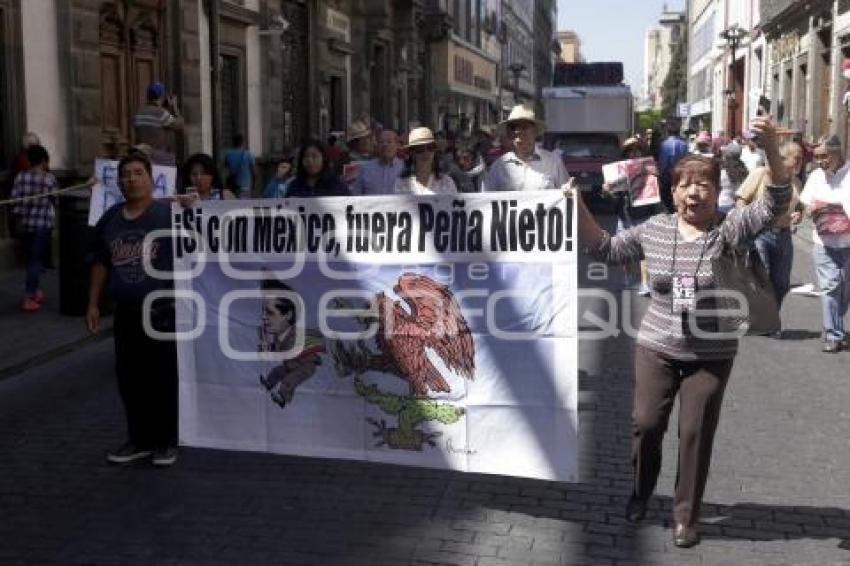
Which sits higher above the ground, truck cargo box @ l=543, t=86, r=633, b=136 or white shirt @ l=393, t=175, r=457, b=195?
truck cargo box @ l=543, t=86, r=633, b=136

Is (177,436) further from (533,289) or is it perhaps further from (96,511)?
(533,289)

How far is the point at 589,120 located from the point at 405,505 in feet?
86.5

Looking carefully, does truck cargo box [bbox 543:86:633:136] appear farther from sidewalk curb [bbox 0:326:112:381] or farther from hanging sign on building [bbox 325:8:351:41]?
sidewalk curb [bbox 0:326:112:381]

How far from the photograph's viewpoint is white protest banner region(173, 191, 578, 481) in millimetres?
4805

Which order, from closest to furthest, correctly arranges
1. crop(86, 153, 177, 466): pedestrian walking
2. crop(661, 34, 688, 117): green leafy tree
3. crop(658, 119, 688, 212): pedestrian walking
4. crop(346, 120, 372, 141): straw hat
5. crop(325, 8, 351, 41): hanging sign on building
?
crop(86, 153, 177, 466): pedestrian walking → crop(346, 120, 372, 141): straw hat → crop(658, 119, 688, 212): pedestrian walking → crop(325, 8, 351, 41): hanging sign on building → crop(661, 34, 688, 117): green leafy tree

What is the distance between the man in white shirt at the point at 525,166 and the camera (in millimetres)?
7125

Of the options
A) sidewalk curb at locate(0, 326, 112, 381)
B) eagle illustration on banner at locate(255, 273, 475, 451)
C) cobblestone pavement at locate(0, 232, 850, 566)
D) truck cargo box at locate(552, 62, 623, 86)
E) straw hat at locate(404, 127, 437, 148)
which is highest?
truck cargo box at locate(552, 62, 623, 86)

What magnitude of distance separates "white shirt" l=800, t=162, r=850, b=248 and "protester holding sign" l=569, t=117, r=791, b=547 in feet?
14.9

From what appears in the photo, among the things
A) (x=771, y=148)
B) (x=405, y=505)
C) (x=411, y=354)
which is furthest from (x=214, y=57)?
(x=771, y=148)

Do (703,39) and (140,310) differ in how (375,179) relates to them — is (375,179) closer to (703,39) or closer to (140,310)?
(140,310)

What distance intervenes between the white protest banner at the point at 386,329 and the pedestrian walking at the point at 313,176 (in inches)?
92.3

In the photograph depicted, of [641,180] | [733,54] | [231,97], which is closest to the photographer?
[641,180]

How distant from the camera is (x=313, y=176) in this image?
25.8 ft

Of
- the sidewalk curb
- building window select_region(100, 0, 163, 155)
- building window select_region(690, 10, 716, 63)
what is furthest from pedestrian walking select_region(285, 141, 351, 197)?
building window select_region(690, 10, 716, 63)
